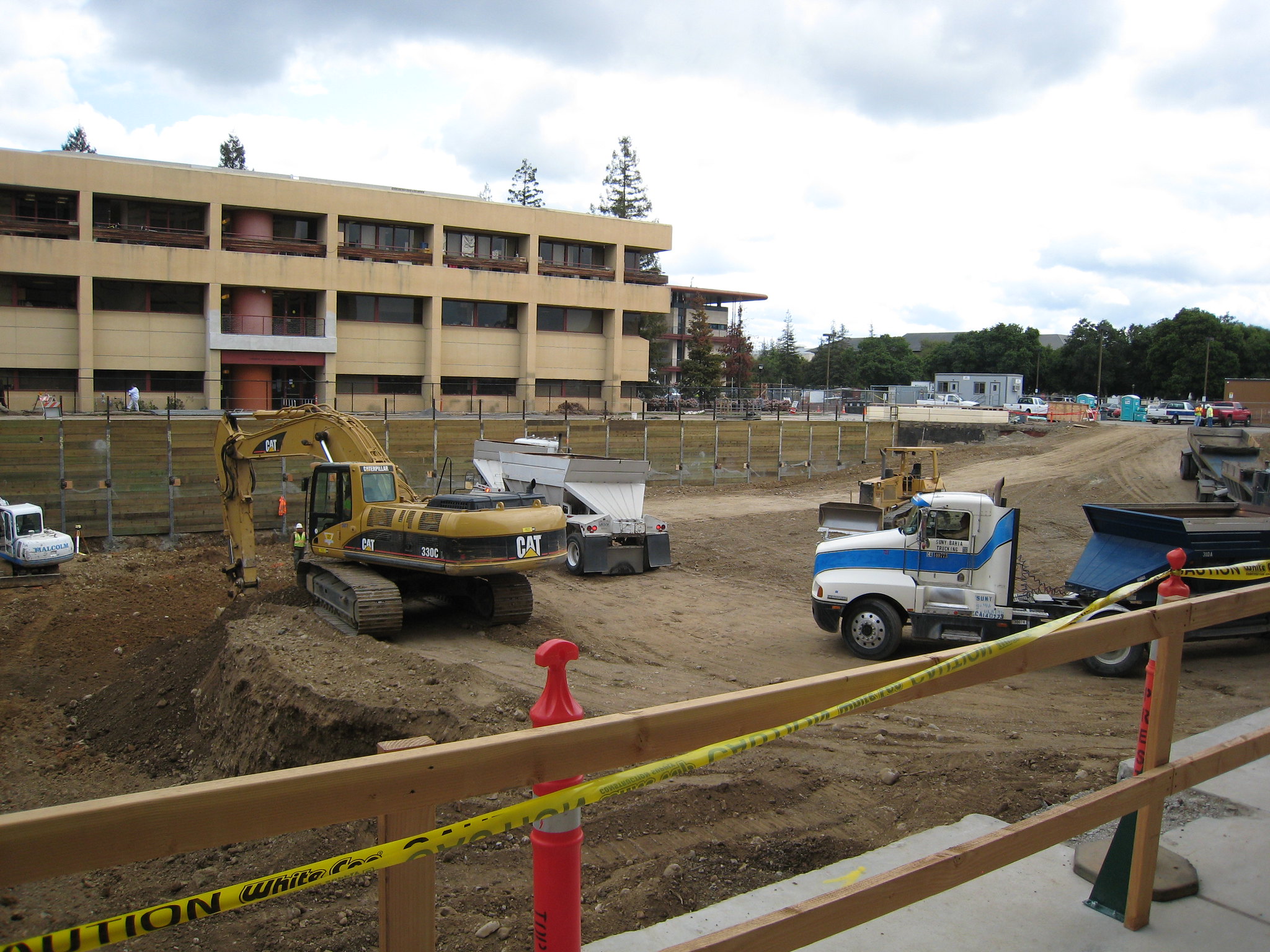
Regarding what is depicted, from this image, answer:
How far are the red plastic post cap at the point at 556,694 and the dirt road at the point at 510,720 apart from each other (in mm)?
3000

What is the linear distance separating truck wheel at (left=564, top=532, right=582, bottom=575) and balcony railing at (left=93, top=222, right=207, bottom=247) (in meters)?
30.0

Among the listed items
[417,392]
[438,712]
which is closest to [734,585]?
[438,712]

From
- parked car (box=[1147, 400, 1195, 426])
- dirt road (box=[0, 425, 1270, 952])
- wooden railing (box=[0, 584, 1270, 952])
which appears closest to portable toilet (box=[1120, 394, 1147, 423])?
parked car (box=[1147, 400, 1195, 426])

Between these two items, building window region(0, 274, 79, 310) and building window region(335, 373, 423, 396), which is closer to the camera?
building window region(0, 274, 79, 310)

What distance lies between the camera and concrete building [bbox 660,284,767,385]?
303ft

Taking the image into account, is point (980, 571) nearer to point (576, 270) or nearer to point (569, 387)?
point (569, 387)

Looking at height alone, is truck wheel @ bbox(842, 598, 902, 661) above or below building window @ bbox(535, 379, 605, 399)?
below

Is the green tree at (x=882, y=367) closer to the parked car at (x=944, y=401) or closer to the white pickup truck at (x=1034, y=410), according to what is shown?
the parked car at (x=944, y=401)

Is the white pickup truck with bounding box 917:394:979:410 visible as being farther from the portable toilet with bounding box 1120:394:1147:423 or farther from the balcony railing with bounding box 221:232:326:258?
the balcony railing with bounding box 221:232:326:258

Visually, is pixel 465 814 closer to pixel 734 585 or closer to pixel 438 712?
pixel 438 712

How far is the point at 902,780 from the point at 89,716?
418 inches

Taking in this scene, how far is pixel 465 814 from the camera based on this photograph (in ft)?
22.4

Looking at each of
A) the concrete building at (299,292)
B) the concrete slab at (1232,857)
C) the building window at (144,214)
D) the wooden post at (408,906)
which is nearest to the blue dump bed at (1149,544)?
the concrete slab at (1232,857)

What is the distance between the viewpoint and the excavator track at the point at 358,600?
13438mm
